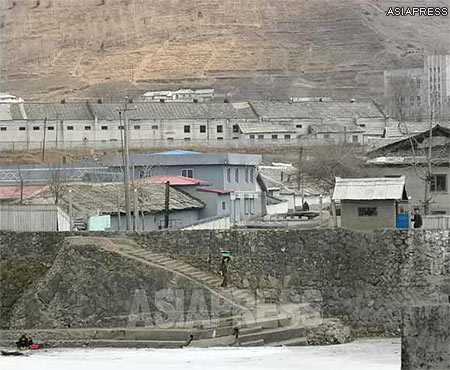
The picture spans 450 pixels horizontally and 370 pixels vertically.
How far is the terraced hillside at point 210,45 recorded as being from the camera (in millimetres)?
106562

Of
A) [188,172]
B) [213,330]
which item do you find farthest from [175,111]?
[213,330]

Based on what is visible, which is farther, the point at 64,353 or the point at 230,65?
the point at 230,65

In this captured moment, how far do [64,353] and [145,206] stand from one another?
7.98m

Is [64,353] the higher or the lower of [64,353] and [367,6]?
the lower

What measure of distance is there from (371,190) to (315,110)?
4528 centimetres

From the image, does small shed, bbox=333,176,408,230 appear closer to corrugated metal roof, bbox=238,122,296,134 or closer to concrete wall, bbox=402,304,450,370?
concrete wall, bbox=402,304,450,370

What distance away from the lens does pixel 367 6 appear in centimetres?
12888

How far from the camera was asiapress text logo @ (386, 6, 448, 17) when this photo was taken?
112 metres

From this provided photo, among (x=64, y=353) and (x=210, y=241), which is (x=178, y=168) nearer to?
(x=210, y=241)

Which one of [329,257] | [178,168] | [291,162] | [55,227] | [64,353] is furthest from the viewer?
[291,162]

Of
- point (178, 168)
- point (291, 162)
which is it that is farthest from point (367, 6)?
point (178, 168)

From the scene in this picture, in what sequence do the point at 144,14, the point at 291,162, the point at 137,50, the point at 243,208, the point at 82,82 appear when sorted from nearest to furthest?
the point at 243,208, the point at 291,162, the point at 82,82, the point at 137,50, the point at 144,14

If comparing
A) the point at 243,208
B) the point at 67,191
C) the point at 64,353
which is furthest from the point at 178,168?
the point at 64,353

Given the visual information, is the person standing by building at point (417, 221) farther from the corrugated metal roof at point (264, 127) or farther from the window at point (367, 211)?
A: the corrugated metal roof at point (264, 127)
